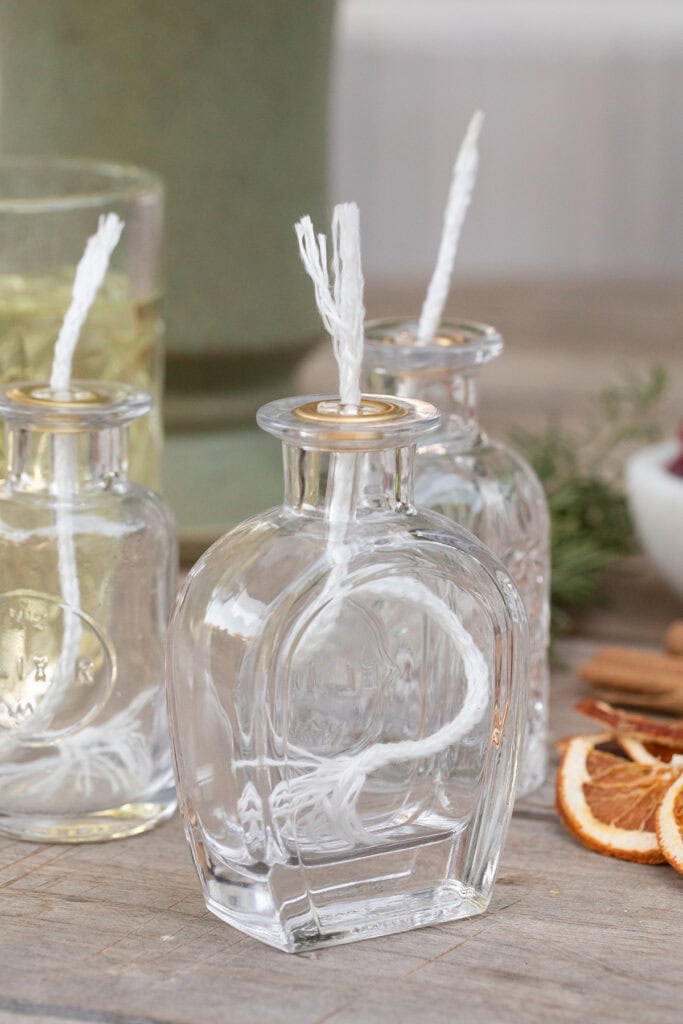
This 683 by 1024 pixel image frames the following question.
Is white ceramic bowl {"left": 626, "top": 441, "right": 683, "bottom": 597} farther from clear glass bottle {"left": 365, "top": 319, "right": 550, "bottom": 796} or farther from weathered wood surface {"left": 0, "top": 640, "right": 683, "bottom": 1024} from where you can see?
weathered wood surface {"left": 0, "top": 640, "right": 683, "bottom": 1024}

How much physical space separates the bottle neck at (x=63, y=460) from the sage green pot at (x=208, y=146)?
0.28 metres

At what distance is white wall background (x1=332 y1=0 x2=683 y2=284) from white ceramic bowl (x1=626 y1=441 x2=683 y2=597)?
1.46m

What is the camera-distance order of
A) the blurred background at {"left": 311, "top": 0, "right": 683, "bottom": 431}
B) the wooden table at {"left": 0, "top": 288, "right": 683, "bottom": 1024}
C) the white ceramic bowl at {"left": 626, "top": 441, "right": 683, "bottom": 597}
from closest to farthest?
the wooden table at {"left": 0, "top": 288, "right": 683, "bottom": 1024}
the white ceramic bowl at {"left": 626, "top": 441, "right": 683, "bottom": 597}
the blurred background at {"left": 311, "top": 0, "right": 683, "bottom": 431}

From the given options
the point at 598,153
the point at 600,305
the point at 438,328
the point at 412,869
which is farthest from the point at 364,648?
the point at 598,153

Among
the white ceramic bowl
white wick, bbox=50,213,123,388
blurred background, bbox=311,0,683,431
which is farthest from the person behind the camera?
blurred background, bbox=311,0,683,431

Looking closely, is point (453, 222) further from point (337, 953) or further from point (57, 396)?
point (337, 953)

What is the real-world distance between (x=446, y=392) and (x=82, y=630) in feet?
0.58

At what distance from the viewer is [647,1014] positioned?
0.50 m

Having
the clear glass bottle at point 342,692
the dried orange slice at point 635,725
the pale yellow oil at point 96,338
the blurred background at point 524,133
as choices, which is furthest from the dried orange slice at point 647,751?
the blurred background at point 524,133

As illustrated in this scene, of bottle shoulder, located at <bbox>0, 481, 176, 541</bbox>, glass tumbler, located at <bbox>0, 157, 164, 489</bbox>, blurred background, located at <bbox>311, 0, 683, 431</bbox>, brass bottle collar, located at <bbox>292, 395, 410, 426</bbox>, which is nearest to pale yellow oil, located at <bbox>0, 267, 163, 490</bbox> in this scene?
glass tumbler, located at <bbox>0, 157, 164, 489</bbox>

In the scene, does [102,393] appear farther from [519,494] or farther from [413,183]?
[413,183]

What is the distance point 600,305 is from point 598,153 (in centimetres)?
43

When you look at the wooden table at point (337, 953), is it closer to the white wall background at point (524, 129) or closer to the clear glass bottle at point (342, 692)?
the clear glass bottle at point (342, 692)

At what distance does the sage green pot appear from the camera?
2.94 ft
